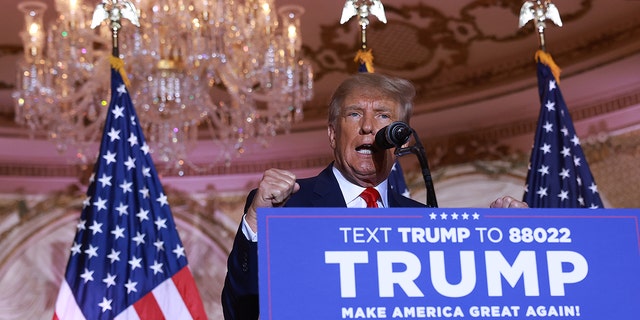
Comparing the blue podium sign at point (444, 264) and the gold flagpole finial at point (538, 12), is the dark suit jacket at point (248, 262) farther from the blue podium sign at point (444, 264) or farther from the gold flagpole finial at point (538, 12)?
the gold flagpole finial at point (538, 12)

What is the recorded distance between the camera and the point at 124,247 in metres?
3.93

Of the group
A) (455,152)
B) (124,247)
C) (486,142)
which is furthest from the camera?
(455,152)

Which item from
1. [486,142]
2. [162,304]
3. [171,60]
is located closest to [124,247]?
[162,304]

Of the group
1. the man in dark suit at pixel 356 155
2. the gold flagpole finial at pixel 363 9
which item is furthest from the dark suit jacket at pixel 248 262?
the gold flagpole finial at pixel 363 9

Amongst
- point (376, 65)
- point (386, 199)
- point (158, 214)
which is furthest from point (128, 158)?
point (376, 65)

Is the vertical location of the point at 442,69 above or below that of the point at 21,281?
above

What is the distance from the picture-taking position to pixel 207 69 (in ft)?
20.1

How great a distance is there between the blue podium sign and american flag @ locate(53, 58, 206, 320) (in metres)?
2.17

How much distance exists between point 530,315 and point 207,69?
4509 millimetres

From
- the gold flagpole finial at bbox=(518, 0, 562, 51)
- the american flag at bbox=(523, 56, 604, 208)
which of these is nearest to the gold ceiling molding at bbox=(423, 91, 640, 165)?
the american flag at bbox=(523, 56, 604, 208)

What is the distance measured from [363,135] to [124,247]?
1735 mm

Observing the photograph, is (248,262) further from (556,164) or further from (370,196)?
(556,164)

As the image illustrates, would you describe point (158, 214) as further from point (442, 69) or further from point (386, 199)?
point (442, 69)

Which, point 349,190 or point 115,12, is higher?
point 115,12
